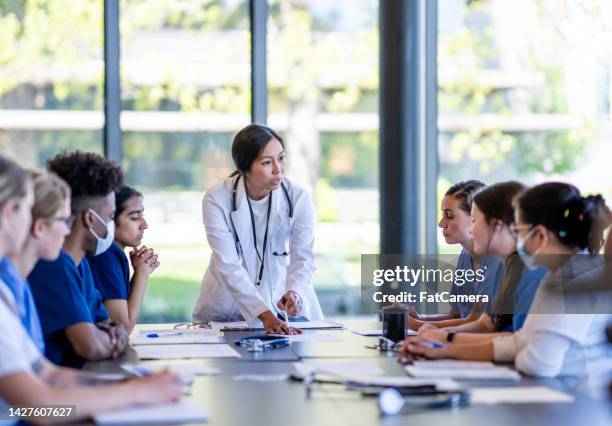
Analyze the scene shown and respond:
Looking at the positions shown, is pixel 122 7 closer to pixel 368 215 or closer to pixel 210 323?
pixel 368 215

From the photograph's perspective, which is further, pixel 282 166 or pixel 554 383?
pixel 282 166

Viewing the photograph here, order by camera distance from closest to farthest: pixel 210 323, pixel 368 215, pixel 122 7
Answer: pixel 210 323, pixel 122 7, pixel 368 215

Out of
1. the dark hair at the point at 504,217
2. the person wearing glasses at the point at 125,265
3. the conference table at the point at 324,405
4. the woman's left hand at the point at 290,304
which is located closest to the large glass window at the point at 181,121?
the person wearing glasses at the point at 125,265

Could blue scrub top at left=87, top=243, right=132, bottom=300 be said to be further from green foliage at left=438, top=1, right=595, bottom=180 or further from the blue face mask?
green foliage at left=438, top=1, right=595, bottom=180

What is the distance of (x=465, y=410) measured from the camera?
2.40 m

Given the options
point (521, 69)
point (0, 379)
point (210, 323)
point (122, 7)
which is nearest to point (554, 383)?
point (0, 379)

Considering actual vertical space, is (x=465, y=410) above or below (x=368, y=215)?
below

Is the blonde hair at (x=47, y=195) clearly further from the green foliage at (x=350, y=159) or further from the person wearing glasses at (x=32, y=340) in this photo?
the green foliage at (x=350, y=159)

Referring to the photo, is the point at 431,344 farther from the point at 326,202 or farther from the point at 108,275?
the point at 326,202

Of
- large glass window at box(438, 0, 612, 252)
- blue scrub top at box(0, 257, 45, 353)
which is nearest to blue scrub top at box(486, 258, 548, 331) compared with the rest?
blue scrub top at box(0, 257, 45, 353)

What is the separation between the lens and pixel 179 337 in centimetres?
372

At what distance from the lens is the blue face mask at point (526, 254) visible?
117 inches

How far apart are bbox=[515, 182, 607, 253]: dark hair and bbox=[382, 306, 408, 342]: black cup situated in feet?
2.58

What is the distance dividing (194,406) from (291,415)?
0.24m
